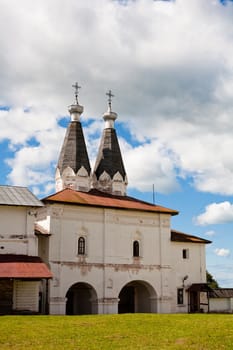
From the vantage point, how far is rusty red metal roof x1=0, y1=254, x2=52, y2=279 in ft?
80.5

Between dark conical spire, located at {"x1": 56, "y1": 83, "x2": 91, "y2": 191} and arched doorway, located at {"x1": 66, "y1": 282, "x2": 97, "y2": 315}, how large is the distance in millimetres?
6761

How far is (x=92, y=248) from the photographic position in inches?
1230

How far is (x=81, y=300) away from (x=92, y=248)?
4045 mm

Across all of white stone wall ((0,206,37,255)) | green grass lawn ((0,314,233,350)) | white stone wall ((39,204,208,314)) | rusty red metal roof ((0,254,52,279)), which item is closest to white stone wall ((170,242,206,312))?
white stone wall ((39,204,208,314))

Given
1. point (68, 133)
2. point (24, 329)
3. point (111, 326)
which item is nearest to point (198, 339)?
point (111, 326)

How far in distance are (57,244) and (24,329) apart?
12.5 metres

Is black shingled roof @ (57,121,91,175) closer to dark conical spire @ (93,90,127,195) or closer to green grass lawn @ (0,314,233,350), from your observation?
dark conical spire @ (93,90,127,195)

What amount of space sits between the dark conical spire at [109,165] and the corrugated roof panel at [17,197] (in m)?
7.89

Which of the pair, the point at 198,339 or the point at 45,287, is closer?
the point at 198,339

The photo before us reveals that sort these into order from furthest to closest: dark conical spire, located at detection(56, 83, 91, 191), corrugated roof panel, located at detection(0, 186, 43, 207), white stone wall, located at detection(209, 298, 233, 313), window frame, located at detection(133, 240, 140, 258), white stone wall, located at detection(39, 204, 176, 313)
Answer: dark conical spire, located at detection(56, 83, 91, 191) < white stone wall, located at detection(209, 298, 233, 313) < window frame, located at detection(133, 240, 140, 258) < white stone wall, located at detection(39, 204, 176, 313) < corrugated roof panel, located at detection(0, 186, 43, 207)

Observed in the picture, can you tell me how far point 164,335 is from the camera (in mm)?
16844

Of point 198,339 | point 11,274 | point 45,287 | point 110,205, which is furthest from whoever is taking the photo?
point 110,205

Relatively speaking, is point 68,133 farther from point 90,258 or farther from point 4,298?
point 4,298

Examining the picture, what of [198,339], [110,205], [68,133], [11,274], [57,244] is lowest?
[198,339]
